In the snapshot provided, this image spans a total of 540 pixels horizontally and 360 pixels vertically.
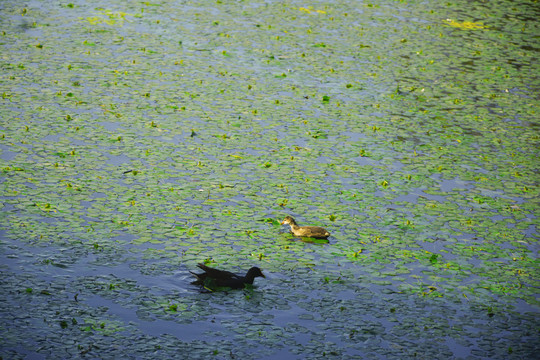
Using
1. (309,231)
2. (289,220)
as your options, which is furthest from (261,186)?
(309,231)

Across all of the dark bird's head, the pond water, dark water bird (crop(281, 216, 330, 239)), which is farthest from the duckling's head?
the dark bird's head

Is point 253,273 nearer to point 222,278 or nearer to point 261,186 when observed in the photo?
point 222,278

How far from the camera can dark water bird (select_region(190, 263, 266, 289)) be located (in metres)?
5.82

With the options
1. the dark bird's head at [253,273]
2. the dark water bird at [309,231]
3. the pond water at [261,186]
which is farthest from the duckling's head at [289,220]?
the dark bird's head at [253,273]

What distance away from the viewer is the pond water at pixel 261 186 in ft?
18.1

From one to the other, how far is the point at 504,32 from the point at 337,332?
10982 millimetres

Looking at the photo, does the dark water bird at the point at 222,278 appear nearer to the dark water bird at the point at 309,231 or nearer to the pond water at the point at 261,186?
the pond water at the point at 261,186

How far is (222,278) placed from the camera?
587 centimetres

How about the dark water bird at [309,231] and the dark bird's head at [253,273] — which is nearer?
the dark bird's head at [253,273]

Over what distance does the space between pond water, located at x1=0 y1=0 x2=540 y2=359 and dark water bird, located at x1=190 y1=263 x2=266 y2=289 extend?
0.35 ft

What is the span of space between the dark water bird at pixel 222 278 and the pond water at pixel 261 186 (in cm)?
11

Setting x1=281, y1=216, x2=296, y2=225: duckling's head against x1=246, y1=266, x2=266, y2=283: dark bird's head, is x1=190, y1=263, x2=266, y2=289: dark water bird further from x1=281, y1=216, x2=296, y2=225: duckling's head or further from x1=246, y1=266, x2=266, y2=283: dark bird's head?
x1=281, y1=216, x2=296, y2=225: duckling's head

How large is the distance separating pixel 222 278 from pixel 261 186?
2169mm

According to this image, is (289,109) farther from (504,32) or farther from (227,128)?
(504,32)
